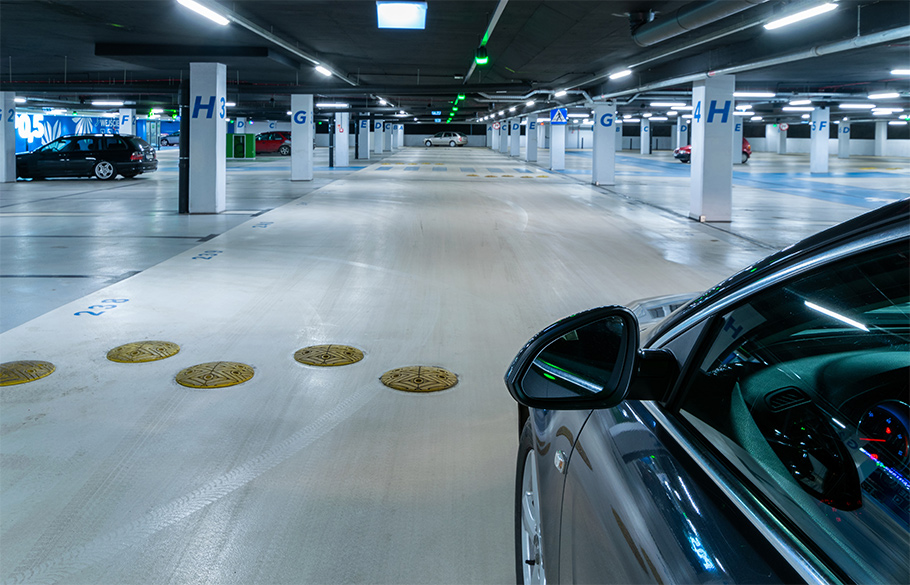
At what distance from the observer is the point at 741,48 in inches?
544

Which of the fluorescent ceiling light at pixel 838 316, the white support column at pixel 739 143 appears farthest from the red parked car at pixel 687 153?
the fluorescent ceiling light at pixel 838 316

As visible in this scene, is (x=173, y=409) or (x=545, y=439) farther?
(x=173, y=409)

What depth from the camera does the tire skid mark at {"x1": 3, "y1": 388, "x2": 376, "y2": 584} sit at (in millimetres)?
2855

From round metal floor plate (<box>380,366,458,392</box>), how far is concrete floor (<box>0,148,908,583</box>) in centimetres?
9

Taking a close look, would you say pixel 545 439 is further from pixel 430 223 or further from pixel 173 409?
pixel 430 223

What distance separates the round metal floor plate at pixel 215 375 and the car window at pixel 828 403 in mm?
4010

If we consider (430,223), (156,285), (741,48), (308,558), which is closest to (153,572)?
(308,558)

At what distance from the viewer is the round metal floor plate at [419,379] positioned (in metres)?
5.04

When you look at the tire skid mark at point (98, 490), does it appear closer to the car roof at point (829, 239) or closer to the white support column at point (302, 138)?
the car roof at point (829, 239)

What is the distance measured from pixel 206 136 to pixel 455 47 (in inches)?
221

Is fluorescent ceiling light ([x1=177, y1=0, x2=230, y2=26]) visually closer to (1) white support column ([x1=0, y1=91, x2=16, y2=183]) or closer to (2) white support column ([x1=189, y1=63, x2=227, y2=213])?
(2) white support column ([x1=189, y1=63, x2=227, y2=213])

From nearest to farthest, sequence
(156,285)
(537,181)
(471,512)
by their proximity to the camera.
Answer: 1. (471,512)
2. (156,285)
3. (537,181)

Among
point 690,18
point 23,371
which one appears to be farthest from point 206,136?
point 23,371

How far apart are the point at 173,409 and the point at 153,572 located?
1860 millimetres
